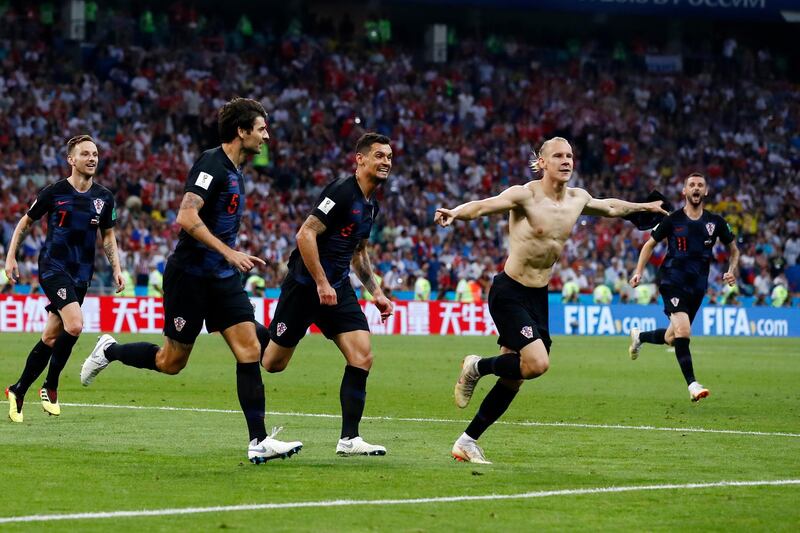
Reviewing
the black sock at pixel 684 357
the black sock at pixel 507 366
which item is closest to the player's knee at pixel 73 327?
the black sock at pixel 507 366

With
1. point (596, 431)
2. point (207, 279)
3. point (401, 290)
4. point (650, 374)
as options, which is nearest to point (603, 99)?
point (401, 290)

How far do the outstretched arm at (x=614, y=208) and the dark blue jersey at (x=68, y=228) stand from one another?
202 inches

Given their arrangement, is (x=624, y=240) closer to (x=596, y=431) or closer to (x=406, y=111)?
(x=406, y=111)

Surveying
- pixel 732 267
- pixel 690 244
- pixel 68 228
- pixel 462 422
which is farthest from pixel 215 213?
pixel 732 267

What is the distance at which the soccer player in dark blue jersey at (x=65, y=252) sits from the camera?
536 inches

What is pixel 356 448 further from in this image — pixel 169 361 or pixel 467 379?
pixel 169 361

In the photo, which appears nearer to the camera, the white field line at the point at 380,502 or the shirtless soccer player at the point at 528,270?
the white field line at the point at 380,502

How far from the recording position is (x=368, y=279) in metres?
11.7

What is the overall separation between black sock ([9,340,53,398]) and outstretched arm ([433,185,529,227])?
482cm

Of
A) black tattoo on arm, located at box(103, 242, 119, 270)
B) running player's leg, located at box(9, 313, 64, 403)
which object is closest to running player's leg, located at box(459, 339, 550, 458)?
running player's leg, located at box(9, 313, 64, 403)

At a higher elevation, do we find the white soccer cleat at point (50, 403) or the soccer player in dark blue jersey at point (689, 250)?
the soccer player in dark blue jersey at point (689, 250)

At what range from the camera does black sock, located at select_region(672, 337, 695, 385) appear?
1697 cm

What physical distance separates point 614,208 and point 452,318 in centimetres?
2693

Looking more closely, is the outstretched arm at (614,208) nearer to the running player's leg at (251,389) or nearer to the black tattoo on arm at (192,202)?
the running player's leg at (251,389)
